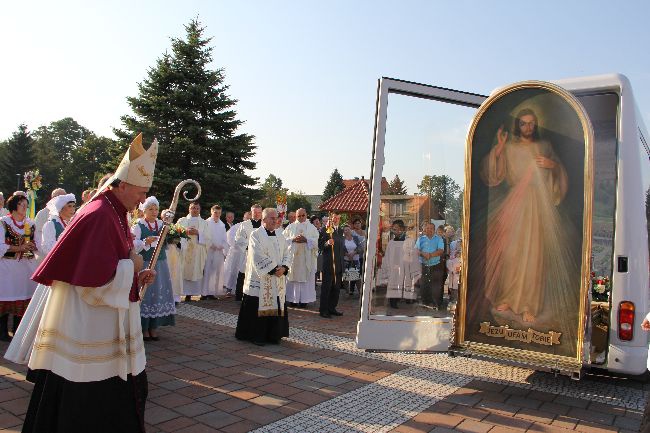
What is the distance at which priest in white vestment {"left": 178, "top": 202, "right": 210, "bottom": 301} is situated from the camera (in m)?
11.4

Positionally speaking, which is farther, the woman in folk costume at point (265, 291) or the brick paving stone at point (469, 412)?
the woman in folk costume at point (265, 291)

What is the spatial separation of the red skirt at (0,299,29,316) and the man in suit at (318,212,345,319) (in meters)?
5.26

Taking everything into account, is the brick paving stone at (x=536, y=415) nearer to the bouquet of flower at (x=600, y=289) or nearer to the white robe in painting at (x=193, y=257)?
the bouquet of flower at (x=600, y=289)

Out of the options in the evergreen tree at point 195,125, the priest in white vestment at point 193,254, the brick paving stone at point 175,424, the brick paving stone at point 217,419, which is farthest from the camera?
the evergreen tree at point 195,125

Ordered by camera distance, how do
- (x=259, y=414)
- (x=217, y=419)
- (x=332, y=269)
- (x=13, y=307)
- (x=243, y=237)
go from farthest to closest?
(x=243, y=237) < (x=332, y=269) < (x=13, y=307) < (x=259, y=414) < (x=217, y=419)

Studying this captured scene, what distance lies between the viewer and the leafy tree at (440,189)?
570 centimetres

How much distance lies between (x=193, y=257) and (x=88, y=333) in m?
8.30

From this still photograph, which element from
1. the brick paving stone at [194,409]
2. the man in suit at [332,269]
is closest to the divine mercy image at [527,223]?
the brick paving stone at [194,409]

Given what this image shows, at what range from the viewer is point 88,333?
10.7 feet

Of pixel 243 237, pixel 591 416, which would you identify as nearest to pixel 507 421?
pixel 591 416

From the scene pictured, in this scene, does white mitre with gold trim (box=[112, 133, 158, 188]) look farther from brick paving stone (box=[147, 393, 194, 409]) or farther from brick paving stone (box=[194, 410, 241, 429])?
brick paving stone (box=[147, 393, 194, 409])

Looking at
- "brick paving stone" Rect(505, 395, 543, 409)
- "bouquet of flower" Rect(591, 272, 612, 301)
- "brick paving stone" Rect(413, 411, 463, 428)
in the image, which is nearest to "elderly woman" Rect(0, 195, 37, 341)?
"brick paving stone" Rect(413, 411, 463, 428)

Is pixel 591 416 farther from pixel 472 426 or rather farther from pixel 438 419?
pixel 438 419

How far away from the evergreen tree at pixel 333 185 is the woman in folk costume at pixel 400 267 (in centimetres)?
6957
